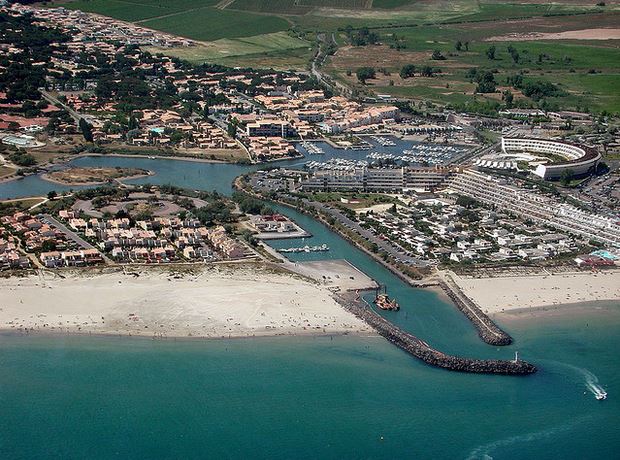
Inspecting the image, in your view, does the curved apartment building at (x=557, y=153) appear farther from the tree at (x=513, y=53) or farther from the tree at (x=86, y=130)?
the tree at (x=513, y=53)

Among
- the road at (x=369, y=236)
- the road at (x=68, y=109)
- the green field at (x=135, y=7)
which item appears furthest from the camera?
the green field at (x=135, y=7)

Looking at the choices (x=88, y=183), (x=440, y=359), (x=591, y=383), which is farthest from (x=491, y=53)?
(x=591, y=383)

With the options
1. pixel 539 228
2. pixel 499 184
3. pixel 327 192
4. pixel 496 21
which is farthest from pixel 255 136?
pixel 496 21

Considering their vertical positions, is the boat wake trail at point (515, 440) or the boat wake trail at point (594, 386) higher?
the boat wake trail at point (594, 386)

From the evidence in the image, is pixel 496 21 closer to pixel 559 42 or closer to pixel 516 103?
pixel 559 42

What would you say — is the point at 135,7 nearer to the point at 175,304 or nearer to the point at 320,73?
the point at 320,73

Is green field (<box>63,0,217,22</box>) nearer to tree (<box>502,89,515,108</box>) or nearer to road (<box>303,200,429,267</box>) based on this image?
tree (<box>502,89,515,108</box>)

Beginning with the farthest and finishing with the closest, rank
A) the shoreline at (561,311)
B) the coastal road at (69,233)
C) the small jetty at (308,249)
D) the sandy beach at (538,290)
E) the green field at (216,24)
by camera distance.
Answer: the green field at (216,24) → the small jetty at (308,249) → the coastal road at (69,233) → the sandy beach at (538,290) → the shoreline at (561,311)

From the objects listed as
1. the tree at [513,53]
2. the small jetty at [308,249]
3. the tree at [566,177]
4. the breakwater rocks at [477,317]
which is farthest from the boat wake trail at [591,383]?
the tree at [513,53]
